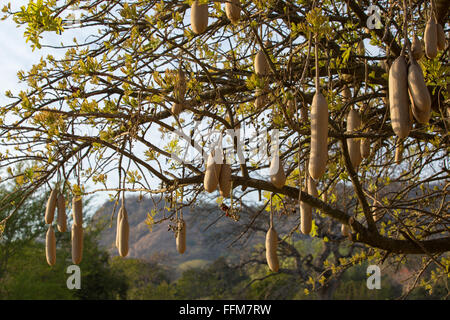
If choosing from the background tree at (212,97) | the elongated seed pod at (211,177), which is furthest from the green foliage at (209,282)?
the elongated seed pod at (211,177)

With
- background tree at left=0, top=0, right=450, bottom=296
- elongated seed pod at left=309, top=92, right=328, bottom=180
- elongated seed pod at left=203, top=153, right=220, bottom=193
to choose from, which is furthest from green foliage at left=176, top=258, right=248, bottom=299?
elongated seed pod at left=309, top=92, right=328, bottom=180

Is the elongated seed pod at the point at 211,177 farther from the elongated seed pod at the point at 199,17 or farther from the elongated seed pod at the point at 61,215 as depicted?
the elongated seed pod at the point at 61,215

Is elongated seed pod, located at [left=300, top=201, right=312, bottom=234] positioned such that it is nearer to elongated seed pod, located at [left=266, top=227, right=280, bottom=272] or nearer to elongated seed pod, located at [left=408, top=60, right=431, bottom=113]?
elongated seed pod, located at [left=266, top=227, right=280, bottom=272]

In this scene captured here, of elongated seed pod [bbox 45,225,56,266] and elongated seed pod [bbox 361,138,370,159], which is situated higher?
elongated seed pod [bbox 361,138,370,159]

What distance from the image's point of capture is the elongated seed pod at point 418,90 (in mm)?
1031

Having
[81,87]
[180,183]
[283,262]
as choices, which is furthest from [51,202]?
[283,262]

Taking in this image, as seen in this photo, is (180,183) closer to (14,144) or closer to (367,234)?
(367,234)

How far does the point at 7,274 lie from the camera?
11.7 metres

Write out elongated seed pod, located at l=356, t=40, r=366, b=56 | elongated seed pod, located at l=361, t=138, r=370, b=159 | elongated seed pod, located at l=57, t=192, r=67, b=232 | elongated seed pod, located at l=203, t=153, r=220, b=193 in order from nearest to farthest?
elongated seed pod, located at l=203, t=153, r=220, b=193, elongated seed pod, located at l=57, t=192, r=67, b=232, elongated seed pod, located at l=361, t=138, r=370, b=159, elongated seed pod, located at l=356, t=40, r=366, b=56

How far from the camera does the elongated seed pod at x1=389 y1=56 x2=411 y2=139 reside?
1.04 metres

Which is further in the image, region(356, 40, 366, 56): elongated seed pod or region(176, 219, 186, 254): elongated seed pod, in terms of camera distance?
region(356, 40, 366, 56): elongated seed pod

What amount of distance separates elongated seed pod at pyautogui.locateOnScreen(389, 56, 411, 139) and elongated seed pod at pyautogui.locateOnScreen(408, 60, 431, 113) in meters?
A: 0.02

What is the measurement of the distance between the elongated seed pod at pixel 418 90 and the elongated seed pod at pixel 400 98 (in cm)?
2

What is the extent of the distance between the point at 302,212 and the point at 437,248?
1.07 meters
